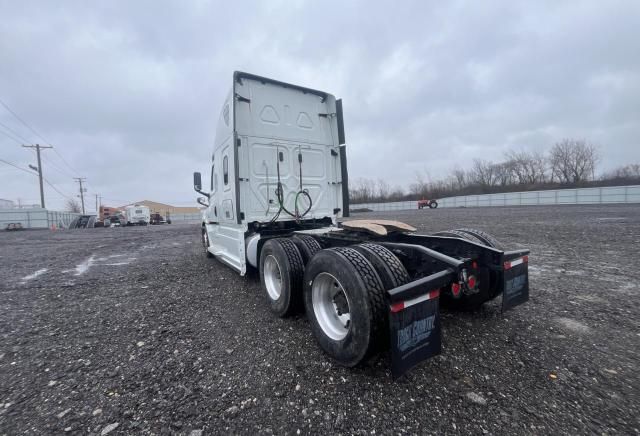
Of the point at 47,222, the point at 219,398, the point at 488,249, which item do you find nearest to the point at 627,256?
the point at 488,249

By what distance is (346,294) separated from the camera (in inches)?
85.6

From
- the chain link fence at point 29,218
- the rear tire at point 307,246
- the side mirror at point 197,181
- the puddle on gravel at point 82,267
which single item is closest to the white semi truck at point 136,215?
the chain link fence at point 29,218

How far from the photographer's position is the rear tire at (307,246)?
335 centimetres

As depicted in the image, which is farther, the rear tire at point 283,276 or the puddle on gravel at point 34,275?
the puddle on gravel at point 34,275

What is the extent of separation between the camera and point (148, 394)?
197 cm

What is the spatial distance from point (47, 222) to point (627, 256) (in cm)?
4643

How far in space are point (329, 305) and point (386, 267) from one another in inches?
30.3

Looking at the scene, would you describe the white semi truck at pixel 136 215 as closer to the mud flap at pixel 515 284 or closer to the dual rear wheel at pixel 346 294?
the dual rear wheel at pixel 346 294

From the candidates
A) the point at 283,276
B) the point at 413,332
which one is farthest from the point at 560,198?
→ the point at 413,332

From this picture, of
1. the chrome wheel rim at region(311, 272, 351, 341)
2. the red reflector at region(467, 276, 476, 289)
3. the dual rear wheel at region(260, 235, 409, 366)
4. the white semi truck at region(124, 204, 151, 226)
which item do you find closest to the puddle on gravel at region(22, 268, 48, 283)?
the dual rear wheel at region(260, 235, 409, 366)

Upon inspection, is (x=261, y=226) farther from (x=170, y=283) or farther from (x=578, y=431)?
(x=578, y=431)

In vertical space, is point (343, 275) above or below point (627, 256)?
above

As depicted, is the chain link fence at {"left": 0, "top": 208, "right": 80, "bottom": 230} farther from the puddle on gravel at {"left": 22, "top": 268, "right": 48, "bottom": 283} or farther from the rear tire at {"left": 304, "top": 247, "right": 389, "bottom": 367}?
the rear tire at {"left": 304, "top": 247, "right": 389, "bottom": 367}

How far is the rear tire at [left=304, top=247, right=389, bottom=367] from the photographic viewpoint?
1.99 metres
